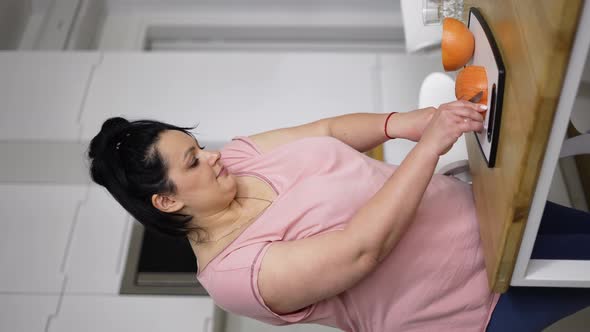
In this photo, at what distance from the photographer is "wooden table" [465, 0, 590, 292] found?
51cm

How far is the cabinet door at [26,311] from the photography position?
1515 millimetres

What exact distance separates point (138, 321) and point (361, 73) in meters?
1.10

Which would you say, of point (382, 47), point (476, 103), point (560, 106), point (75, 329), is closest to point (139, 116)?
point (75, 329)

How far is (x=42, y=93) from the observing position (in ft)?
6.50

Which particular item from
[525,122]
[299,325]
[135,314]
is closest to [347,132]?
[525,122]

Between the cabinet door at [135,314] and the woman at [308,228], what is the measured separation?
56 centimetres

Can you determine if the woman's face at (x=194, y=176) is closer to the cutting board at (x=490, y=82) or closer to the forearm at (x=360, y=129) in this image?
the forearm at (x=360, y=129)

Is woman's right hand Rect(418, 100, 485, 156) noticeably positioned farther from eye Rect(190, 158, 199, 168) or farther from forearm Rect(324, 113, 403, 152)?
eye Rect(190, 158, 199, 168)

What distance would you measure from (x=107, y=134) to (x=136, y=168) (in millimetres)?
97

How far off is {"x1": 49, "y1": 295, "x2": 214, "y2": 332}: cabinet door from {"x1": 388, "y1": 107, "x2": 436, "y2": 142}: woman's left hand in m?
0.79

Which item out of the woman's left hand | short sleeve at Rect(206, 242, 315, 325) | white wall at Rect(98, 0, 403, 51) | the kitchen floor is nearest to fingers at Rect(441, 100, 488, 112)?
the woman's left hand

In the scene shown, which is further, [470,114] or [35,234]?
[35,234]

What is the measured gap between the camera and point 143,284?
1.58 meters

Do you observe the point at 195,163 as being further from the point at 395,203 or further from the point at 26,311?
the point at 26,311
